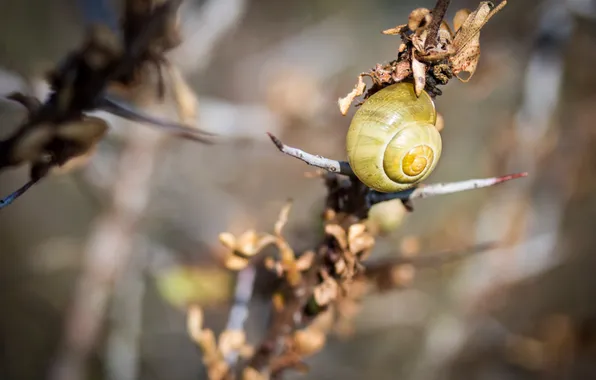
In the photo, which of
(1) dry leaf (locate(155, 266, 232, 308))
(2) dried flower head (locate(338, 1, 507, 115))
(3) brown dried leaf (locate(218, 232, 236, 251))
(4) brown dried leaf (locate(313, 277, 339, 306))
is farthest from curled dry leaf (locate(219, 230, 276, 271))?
(1) dry leaf (locate(155, 266, 232, 308))

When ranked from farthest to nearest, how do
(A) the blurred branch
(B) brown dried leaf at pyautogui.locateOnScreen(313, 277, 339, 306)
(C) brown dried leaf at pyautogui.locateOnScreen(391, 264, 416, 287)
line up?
(A) the blurred branch < (C) brown dried leaf at pyautogui.locateOnScreen(391, 264, 416, 287) < (B) brown dried leaf at pyautogui.locateOnScreen(313, 277, 339, 306)

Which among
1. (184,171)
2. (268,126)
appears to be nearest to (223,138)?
(268,126)

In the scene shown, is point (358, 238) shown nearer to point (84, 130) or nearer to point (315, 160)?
point (315, 160)

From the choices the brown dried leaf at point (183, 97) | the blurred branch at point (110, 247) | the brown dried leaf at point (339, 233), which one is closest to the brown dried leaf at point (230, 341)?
the brown dried leaf at point (339, 233)

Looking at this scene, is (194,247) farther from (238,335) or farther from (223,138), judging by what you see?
(238,335)

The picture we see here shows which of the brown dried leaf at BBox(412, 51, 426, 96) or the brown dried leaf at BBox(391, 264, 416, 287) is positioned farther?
the brown dried leaf at BBox(391, 264, 416, 287)

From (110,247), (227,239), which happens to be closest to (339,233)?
(227,239)

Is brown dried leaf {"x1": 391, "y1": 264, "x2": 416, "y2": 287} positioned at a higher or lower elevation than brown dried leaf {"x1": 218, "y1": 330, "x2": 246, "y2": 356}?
higher

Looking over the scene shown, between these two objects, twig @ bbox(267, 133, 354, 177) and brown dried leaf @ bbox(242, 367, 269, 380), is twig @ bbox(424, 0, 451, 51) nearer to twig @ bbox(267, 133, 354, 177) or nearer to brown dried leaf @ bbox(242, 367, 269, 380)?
twig @ bbox(267, 133, 354, 177)
